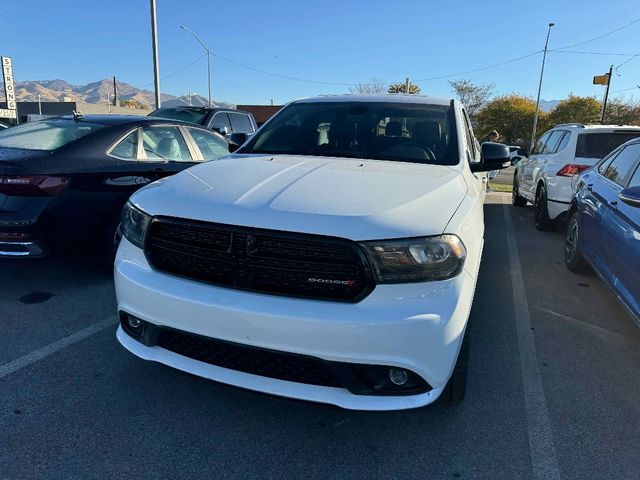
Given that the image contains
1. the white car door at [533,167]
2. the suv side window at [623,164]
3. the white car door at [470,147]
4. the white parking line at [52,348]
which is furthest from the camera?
the white car door at [533,167]

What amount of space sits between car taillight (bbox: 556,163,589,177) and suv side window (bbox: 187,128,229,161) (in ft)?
15.8

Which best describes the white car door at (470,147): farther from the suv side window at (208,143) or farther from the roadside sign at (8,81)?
the roadside sign at (8,81)

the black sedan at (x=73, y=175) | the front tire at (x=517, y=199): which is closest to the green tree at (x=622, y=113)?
the front tire at (x=517, y=199)

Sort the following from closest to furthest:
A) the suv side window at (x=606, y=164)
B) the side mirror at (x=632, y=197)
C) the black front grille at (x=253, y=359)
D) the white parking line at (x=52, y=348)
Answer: the black front grille at (x=253, y=359), the white parking line at (x=52, y=348), the side mirror at (x=632, y=197), the suv side window at (x=606, y=164)

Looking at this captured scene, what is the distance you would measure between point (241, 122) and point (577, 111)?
1605 inches

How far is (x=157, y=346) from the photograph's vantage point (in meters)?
2.39

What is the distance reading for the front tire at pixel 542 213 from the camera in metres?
7.29

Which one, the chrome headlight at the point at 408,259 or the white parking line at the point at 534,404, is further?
the white parking line at the point at 534,404

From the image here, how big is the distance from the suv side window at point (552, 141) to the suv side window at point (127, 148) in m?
6.39

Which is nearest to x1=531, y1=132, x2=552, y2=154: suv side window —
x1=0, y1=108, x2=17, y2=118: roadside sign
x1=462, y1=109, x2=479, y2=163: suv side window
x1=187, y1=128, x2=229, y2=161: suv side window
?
x1=462, y1=109, x2=479, y2=163: suv side window

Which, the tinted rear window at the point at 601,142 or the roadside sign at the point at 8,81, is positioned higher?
the roadside sign at the point at 8,81

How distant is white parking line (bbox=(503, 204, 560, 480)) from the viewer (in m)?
2.22

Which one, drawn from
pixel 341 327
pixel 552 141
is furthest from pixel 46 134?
pixel 552 141

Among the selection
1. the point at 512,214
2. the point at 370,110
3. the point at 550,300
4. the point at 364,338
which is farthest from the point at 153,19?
the point at 364,338
